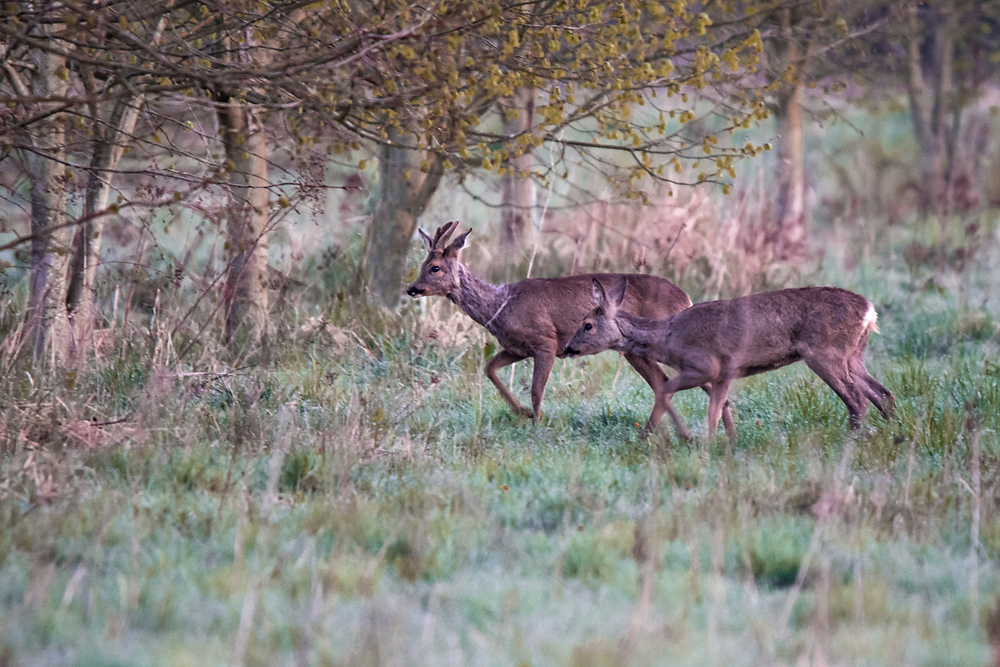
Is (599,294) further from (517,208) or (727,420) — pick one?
(517,208)

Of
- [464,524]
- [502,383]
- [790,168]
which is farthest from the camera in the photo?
[790,168]

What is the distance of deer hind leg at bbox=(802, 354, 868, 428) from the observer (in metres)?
6.92

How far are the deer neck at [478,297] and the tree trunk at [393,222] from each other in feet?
7.04

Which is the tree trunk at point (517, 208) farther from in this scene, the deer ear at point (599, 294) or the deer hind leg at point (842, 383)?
the deer hind leg at point (842, 383)

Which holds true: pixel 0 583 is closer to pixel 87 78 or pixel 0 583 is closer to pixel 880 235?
pixel 87 78

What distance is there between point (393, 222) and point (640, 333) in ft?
12.8

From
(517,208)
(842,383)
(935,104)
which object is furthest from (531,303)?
(935,104)

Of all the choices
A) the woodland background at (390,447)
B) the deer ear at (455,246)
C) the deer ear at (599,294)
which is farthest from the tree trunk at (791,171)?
the deer ear at (599,294)

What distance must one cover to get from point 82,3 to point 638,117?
6375mm

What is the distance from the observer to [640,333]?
750 centimetres

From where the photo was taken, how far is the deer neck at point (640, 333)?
24.4 feet

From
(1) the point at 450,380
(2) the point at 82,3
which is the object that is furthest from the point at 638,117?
(2) the point at 82,3

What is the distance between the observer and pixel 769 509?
507 centimetres

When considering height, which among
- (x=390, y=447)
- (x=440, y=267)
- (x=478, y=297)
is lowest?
(x=390, y=447)
